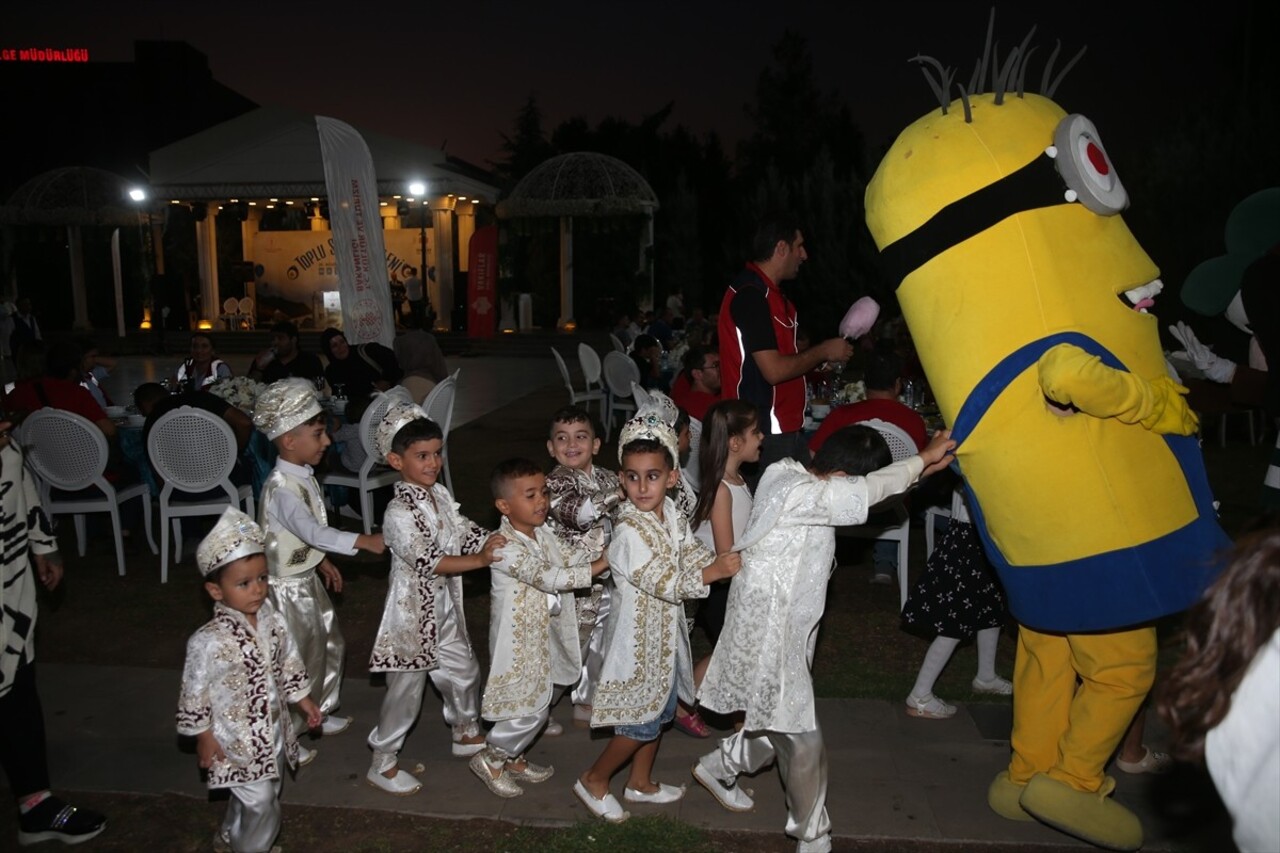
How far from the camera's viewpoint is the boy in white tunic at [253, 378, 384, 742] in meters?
4.10

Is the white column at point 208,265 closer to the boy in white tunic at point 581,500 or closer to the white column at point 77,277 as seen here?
the white column at point 77,277

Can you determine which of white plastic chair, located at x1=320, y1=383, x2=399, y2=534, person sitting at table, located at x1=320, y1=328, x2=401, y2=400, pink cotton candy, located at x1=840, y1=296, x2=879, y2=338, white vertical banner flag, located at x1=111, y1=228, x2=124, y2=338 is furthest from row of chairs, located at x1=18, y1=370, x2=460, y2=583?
white vertical banner flag, located at x1=111, y1=228, x2=124, y2=338

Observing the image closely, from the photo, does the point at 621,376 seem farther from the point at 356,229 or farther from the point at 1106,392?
the point at 1106,392

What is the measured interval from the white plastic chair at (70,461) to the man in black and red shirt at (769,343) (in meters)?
4.46

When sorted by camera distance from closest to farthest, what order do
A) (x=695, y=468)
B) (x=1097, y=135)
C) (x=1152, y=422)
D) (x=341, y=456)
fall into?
(x=1152, y=422), (x=1097, y=135), (x=695, y=468), (x=341, y=456)

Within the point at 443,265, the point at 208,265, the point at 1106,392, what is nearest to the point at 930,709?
the point at 1106,392

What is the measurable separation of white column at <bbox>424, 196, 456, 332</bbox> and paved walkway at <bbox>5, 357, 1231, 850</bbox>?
2204 cm

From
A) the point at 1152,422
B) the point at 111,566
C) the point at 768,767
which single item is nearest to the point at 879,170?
the point at 1152,422

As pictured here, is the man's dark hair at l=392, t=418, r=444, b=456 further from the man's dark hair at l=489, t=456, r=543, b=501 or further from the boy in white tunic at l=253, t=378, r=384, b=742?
the boy in white tunic at l=253, t=378, r=384, b=742

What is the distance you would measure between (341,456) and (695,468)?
3549 millimetres

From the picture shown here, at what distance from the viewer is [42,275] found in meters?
28.3

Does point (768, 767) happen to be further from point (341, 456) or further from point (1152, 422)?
point (341, 456)

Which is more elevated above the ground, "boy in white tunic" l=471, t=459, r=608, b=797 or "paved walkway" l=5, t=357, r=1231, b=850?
"boy in white tunic" l=471, t=459, r=608, b=797

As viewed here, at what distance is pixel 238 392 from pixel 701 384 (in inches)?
142
